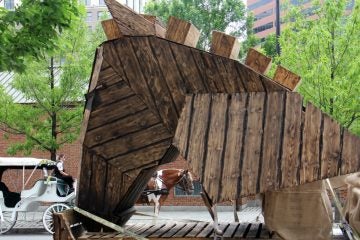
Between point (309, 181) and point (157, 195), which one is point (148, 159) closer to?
point (309, 181)

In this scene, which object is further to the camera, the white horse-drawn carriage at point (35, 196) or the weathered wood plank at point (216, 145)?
the white horse-drawn carriage at point (35, 196)

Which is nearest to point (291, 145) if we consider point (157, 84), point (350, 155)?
point (350, 155)

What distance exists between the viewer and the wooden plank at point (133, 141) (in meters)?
5.23

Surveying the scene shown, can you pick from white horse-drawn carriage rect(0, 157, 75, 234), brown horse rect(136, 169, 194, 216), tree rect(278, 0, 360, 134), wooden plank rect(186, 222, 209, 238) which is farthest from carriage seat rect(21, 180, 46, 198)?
wooden plank rect(186, 222, 209, 238)

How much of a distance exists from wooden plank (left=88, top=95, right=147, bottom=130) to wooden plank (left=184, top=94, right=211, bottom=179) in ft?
1.72

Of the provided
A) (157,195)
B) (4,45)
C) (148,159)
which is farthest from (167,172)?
(148,159)

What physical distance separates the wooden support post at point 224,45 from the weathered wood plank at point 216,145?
0.38 metres

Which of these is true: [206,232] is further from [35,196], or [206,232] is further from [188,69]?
[35,196]

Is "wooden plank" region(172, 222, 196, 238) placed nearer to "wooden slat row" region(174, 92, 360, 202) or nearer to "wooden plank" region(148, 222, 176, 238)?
"wooden plank" region(148, 222, 176, 238)

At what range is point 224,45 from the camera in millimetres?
5074

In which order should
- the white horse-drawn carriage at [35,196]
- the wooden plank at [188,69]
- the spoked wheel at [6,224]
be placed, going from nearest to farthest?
the wooden plank at [188,69] → the white horse-drawn carriage at [35,196] → the spoked wheel at [6,224]

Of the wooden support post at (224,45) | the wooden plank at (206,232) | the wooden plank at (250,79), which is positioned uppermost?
the wooden support post at (224,45)

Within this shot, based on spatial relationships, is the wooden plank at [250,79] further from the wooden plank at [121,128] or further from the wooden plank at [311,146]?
the wooden plank at [121,128]

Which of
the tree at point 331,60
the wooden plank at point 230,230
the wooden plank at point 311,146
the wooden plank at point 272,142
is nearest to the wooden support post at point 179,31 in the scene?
the wooden plank at point 272,142
